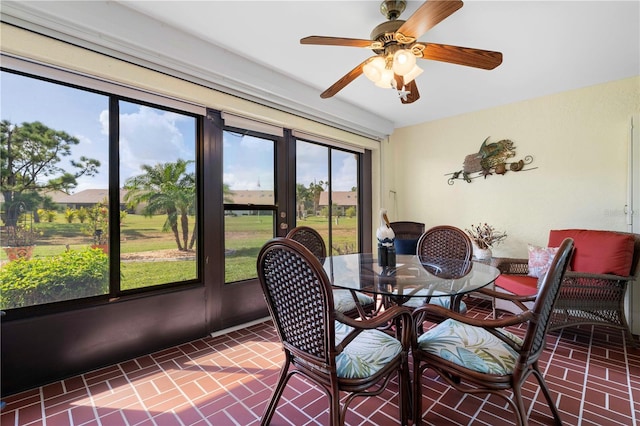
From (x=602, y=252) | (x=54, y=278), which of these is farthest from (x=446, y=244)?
(x=54, y=278)

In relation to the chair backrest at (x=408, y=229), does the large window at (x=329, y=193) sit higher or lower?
higher

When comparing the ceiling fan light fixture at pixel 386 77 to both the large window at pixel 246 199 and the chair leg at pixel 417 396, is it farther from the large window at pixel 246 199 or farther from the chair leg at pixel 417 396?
the chair leg at pixel 417 396

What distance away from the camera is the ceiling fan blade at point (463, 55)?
1.74m

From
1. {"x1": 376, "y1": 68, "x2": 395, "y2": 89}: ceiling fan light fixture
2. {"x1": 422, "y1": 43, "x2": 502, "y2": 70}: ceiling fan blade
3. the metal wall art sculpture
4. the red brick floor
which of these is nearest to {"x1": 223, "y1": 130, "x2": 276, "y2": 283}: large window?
A: the red brick floor

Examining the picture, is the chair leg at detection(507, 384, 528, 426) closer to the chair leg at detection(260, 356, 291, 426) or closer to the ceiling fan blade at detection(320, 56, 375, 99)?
the chair leg at detection(260, 356, 291, 426)

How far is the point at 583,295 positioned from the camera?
249 cm

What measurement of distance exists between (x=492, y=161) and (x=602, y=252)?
154 centimetres

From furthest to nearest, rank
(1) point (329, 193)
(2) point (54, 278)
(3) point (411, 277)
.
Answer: (1) point (329, 193) < (2) point (54, 278) < (3) point (411, 277)

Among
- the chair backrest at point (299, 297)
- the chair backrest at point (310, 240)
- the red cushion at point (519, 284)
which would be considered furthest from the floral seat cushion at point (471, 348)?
the red cushion at point (519, 284)

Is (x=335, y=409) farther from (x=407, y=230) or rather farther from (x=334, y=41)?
(x=407, y=230)

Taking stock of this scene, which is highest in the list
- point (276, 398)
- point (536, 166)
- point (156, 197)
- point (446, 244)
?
point (536, 166)

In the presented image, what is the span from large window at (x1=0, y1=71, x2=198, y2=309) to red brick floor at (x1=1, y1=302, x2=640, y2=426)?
2.02 ft

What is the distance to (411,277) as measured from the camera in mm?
1857

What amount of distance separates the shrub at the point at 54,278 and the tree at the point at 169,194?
0.51m
